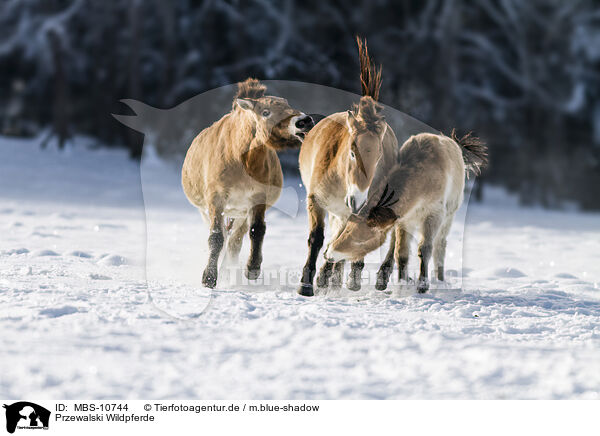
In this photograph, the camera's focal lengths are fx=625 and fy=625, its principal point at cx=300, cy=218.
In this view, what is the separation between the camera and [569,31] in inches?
733

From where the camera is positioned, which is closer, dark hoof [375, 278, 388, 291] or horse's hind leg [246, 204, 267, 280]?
horse's hind leg [246, 204, 267, 280]

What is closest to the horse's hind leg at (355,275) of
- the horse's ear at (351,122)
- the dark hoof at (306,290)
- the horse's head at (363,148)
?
the dark hoof at (306,290)

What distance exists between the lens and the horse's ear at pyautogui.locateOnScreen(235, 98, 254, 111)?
4.25 metres

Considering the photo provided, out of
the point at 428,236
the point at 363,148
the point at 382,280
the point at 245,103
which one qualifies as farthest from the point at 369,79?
the point at 382,280

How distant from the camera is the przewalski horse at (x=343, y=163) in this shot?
161 inches

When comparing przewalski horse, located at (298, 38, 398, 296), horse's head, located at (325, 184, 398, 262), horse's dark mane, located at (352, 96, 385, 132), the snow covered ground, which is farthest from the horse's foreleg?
horse's dark mane, located at (352, 96, 385, 132)

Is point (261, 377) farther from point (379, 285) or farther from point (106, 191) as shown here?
point (106, 191)

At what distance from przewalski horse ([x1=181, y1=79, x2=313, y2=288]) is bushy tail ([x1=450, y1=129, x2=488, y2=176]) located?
188 centimetres

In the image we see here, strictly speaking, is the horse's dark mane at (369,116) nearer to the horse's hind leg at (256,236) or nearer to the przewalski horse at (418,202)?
the przewalski horse at (418,202)

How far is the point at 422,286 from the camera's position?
17.3 feet

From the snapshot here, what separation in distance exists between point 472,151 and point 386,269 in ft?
4.67

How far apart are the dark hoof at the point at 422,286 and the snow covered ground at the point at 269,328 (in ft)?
0.20

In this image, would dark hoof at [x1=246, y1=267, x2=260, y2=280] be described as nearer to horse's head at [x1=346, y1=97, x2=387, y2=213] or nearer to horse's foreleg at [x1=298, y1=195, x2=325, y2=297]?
horse's foreleg at [x1=298, y1=195, x2=325, y2=297]
